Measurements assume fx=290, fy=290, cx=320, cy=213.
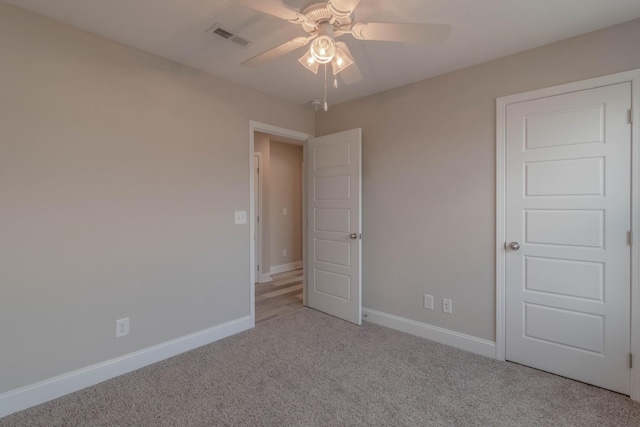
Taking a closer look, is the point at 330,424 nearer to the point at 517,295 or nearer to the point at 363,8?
the point at 517,295

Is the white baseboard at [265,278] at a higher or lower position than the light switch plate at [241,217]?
lower

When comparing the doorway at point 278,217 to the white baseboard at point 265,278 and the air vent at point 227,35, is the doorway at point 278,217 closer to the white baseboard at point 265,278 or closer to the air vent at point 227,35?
the white baseboard at point 265,278

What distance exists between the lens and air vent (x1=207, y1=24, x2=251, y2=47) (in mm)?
2005

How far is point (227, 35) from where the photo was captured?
6.84 feet

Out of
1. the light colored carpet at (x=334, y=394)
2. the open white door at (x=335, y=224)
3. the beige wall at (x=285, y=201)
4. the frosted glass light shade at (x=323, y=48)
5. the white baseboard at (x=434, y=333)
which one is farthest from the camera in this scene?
the beige wall at (x=285, y=201)

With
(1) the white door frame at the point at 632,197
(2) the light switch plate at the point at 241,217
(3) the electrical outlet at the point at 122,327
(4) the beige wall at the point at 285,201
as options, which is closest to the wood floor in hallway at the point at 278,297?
(4) the beige wall at the point at 285,201

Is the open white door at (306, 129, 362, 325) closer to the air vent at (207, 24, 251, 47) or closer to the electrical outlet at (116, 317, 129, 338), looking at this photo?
the air vent at (207, 24, 251, 47)

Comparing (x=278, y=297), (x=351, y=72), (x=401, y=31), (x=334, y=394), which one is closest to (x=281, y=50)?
(x=351, y=72)

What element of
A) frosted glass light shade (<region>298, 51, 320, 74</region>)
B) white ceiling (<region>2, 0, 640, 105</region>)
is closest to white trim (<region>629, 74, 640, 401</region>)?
white ceiling (<region>2, 0, 640, 105</region>)

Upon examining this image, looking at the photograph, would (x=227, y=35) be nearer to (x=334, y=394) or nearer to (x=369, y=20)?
(x=369, y=20)

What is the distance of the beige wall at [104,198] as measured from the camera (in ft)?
5.93

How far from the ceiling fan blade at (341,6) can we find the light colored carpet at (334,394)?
218cm

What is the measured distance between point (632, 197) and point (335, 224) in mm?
2358

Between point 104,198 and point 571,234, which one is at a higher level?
point 104,198
